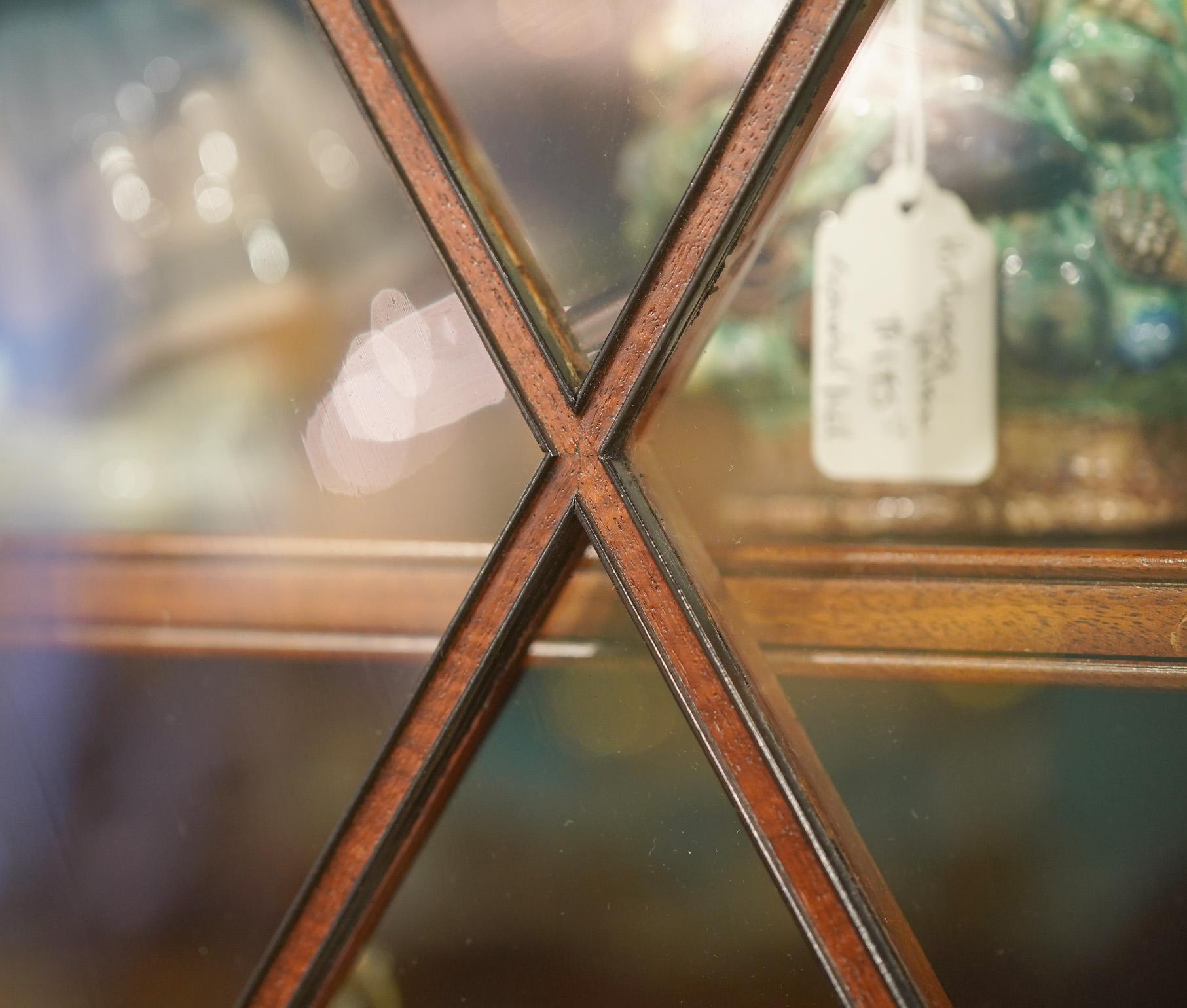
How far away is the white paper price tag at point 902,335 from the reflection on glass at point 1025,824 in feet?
0.51

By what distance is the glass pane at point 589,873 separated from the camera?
1.21 ft

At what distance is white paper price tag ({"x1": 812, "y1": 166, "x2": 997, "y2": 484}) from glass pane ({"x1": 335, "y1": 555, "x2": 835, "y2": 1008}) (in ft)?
0.66

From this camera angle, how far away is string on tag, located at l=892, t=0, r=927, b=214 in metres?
0.51

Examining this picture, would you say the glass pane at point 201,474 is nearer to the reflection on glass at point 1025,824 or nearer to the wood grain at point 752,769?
the wood grain at point 752,769

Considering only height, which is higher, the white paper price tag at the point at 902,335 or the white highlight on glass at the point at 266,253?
the white highlight on glass at the point at 266,253

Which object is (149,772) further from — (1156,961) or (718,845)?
(1156,961)

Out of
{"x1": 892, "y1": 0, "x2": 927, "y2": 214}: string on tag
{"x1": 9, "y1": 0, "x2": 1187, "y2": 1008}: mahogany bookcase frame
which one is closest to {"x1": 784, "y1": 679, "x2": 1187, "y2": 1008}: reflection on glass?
{"x1": 9, "y1": 0, "x2": 1187, "y2": 1008}: mahogany bookcase frame

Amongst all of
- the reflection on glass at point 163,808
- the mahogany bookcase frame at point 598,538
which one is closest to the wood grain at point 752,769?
the mahogany bookcase frame at point 598,538

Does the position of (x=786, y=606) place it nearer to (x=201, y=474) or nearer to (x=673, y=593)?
(x=673, y=593)

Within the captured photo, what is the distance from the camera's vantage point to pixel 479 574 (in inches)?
14.9

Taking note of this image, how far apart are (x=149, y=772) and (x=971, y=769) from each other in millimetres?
384

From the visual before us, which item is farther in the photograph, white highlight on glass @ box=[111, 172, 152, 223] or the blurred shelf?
white highlight on glass @ box=[111, 172, 152, 223]

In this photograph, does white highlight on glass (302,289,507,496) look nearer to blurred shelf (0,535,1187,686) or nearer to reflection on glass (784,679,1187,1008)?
blurred shelf (0,535,1187,686)

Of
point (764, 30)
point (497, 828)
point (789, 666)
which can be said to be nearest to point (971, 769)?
point (789, 666)
